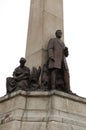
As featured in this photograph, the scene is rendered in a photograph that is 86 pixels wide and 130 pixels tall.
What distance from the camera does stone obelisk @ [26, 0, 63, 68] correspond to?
11.7 metres

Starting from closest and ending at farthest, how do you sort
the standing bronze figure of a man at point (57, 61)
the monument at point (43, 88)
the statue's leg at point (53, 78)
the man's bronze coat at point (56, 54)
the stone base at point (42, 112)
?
the stone base at point (42, 112) < the monument at point (43, 88) < the statue's leg at point (53, 78) < the standing bronze figure of a man at point (57, 61) < the man's bronze coat at point (56, 54)

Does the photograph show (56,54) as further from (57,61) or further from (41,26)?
(41,26)

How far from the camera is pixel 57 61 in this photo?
10.9 meters

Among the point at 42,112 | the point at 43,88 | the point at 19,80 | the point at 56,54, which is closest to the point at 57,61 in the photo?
the point at 56,54

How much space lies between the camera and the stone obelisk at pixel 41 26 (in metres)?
11.7

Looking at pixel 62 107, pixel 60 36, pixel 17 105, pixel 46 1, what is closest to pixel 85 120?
pixel 62 107

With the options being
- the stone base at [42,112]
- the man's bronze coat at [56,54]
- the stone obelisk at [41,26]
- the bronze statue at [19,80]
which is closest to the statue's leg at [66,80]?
the man's bronze coat at [56,54]

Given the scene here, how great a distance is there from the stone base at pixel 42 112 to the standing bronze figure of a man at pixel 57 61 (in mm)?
709

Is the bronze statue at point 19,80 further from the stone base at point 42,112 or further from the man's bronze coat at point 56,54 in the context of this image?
the man's bronze coat at point 56,54

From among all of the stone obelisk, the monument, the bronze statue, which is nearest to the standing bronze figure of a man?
the monument

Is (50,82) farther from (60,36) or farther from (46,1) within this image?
(46,1)

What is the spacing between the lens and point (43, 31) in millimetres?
11969

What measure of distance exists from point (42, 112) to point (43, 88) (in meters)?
1.06

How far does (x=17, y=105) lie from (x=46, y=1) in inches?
197
